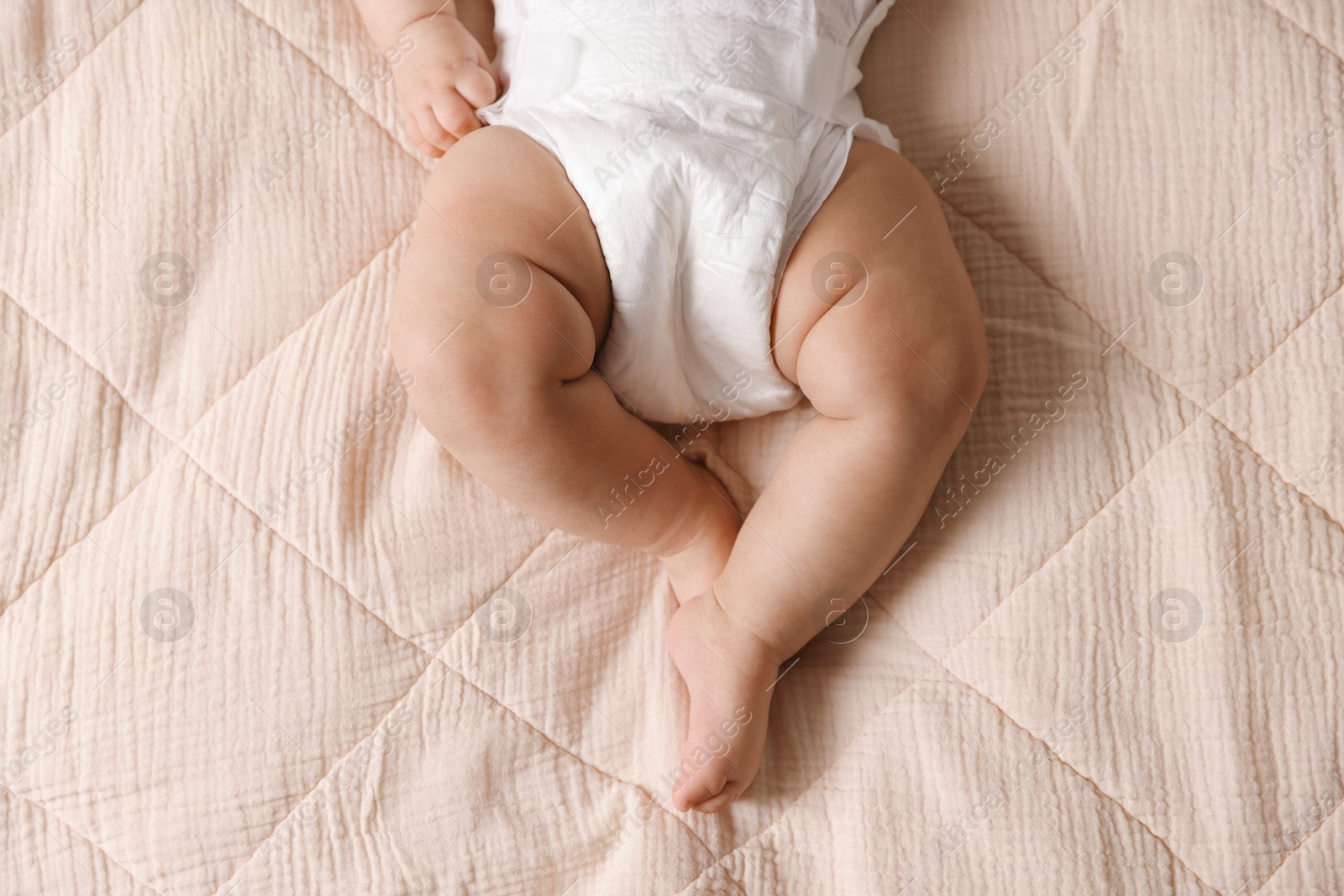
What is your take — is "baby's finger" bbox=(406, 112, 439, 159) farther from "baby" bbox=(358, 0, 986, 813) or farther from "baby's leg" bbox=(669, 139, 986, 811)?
"baby's leg" bbox=(669, 139, 986, 811)

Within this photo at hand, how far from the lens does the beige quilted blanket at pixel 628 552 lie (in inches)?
30.9

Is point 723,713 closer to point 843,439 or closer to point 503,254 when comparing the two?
point 843,439

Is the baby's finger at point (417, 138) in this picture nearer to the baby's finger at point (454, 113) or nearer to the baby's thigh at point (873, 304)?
the baby's finger at point (454, 113)

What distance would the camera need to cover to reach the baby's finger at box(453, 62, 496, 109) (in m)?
0.87

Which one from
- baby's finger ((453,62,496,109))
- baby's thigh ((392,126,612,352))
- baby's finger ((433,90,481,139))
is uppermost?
baby's finger ((453,62,496,109))

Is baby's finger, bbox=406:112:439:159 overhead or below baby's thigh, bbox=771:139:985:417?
overhead

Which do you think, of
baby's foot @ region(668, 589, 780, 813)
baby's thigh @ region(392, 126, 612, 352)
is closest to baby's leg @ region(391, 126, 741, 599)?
baby's thigh @ region(392, 126, 612, 352)

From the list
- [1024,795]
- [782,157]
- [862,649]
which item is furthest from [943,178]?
[1024,795]

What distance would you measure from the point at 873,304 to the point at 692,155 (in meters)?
0.19

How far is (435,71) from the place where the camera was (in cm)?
88

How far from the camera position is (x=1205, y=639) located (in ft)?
2.57

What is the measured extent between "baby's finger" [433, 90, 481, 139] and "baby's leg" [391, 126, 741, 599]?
0.17 ft

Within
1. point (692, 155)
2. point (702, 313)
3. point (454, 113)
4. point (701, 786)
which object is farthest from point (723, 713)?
point (454, 113)

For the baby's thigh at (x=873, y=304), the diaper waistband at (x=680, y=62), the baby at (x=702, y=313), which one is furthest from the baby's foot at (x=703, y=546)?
the diaper waistband at (x=680, y=62)
